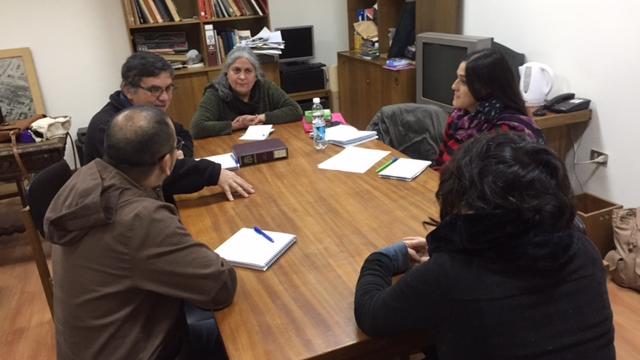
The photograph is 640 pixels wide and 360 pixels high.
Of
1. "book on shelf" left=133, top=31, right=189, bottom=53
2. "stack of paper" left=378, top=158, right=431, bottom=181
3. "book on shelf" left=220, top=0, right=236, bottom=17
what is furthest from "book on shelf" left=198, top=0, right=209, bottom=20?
"stack of paper" left=378, top=158, right=431, bottom=181

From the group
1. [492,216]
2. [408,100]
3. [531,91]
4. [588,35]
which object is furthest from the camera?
[408,100]

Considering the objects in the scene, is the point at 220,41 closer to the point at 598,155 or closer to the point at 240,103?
the point at 240,103

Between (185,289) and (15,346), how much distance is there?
1.69m

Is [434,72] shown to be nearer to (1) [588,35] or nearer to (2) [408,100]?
(2) [408,100]

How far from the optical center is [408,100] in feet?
13.5

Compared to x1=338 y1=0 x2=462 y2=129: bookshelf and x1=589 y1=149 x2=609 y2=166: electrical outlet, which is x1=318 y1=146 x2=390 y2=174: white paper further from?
x1=338 y1=0 x2=462 y2=129: bookshelf

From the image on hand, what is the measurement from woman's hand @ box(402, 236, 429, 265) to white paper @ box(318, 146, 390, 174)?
77cm

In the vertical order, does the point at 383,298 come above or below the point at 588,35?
below

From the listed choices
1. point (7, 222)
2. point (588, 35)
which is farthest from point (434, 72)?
point (7, 222)

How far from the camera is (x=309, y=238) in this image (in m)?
1.64

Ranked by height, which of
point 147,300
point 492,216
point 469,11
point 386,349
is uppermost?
point 469,11

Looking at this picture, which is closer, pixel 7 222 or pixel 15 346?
pixel 15 346

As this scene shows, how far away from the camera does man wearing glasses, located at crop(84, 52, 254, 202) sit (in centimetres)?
205

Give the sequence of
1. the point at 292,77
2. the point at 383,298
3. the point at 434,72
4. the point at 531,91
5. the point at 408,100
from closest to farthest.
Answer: the point at 383,298, the point at 531,91, the point at 434,72, the point at 408,100, the point at 292,77
